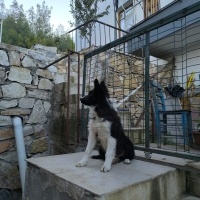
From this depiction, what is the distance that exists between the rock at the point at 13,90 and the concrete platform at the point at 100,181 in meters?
1.47

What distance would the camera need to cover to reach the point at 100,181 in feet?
4.65

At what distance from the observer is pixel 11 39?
8820 millimetres

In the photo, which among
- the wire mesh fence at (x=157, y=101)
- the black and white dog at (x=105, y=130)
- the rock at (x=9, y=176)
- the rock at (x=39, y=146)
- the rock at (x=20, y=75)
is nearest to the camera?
the black and white dog at (x=105, y=130)

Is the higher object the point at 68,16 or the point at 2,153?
the point at 68,16

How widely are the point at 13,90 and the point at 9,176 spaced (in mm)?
1295

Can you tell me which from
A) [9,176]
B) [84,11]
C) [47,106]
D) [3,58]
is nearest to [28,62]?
[3,58]

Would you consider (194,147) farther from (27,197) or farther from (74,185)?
(27,197)


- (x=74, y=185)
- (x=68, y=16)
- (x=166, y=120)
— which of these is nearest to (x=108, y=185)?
(x=74, y=185)

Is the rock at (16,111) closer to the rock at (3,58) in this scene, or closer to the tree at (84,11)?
the rock at (3,58)

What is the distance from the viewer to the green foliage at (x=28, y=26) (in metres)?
8.88

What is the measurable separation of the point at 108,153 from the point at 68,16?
6068mm

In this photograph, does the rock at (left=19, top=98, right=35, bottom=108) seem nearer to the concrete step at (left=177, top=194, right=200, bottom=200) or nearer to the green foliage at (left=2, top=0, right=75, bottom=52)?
the concrete step at (left=177, top=194, right=200, bottom=200)

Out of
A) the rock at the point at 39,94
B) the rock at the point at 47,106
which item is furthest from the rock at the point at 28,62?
the rock at the point at 47,106

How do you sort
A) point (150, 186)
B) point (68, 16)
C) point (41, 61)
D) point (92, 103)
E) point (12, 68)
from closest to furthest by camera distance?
point (150, 186) < point (92, 103) < point (12, 68) < point (41, 61) < point (68, 16)
